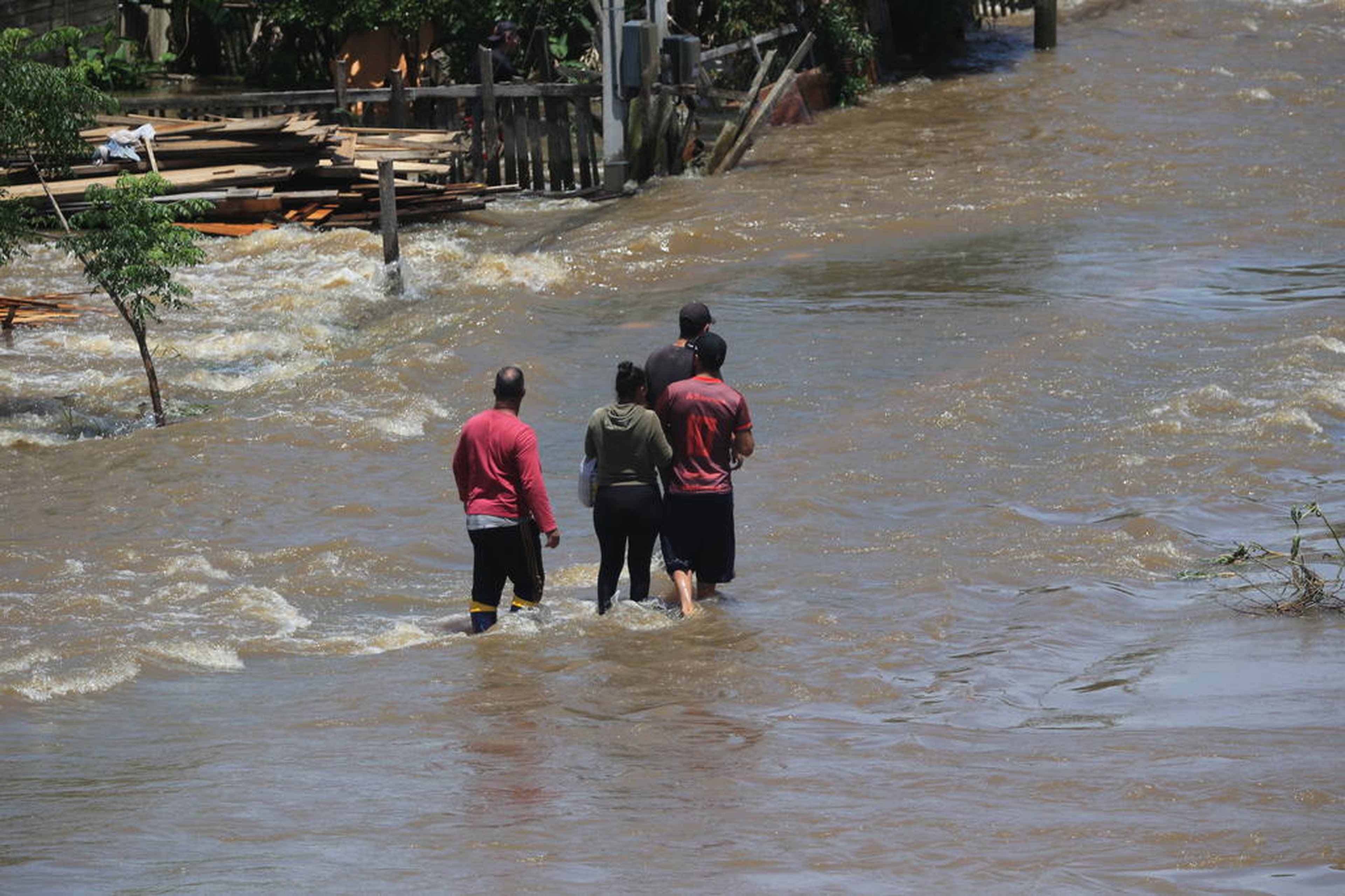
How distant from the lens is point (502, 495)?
8.92 meters

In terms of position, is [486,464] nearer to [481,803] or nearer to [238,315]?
[481,803]

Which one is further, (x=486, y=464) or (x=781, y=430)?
(x=781, y=430)

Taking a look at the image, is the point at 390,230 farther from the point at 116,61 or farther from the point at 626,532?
the point at 116,61

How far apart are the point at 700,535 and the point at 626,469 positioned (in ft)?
2.17

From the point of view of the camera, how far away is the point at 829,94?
95.9 feet

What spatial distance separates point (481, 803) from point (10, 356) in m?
11.7

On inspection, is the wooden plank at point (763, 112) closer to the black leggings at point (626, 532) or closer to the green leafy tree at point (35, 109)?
the green leafy tree at point (35, 109)

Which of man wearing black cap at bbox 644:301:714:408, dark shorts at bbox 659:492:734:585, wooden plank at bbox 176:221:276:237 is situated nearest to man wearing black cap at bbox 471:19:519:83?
wooden plank at bbox 176:221:276:237

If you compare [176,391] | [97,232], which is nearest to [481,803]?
[97,232]

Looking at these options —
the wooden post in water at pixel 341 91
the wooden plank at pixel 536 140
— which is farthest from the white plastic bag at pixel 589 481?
the wooden post in water at pixel 341 91

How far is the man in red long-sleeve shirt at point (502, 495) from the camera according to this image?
888cm

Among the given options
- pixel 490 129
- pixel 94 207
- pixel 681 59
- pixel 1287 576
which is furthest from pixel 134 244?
pixel 681 59

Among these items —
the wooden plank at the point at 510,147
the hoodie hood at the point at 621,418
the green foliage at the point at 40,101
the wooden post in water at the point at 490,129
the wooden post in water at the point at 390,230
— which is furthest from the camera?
the wooden plank at the point at 510,147

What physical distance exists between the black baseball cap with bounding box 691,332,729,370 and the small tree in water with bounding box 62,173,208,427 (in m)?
5.80
